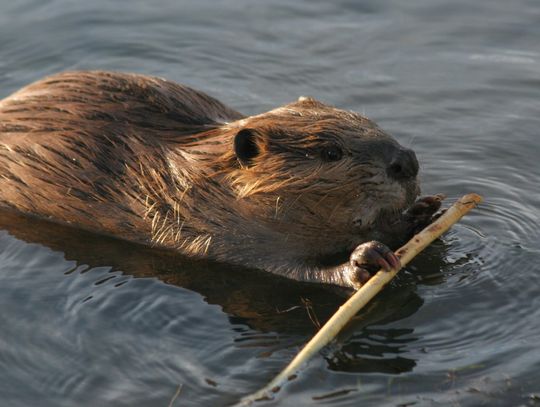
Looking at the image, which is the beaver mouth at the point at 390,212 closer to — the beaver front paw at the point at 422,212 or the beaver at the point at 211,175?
the beaver at the point at 211,175

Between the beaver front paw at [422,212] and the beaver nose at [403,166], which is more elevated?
the beaver nose at [403,166]

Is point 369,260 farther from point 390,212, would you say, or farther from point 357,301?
point 390,212

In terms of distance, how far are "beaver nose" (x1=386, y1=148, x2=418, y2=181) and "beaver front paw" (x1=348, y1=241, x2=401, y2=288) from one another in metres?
0.50

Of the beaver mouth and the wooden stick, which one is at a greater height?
the beaver mouth

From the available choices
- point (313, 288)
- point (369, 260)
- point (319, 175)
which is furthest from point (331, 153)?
point (313, 288)

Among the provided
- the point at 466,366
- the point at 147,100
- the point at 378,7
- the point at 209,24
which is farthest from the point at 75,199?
the point at 378,7

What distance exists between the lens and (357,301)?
6.44m

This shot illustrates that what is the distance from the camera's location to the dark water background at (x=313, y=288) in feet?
20.4

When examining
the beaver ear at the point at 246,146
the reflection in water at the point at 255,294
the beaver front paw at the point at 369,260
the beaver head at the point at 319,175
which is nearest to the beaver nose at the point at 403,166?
the beaver head at the point at 319,175

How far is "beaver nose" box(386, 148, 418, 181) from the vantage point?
6930mm

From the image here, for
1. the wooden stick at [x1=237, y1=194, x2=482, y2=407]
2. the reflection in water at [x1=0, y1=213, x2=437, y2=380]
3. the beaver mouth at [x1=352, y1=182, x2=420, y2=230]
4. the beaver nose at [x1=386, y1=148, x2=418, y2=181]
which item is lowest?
the reflection in water at [x1=0, y1=213, x2=437, y2=380]

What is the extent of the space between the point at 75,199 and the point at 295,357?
2.28 meters

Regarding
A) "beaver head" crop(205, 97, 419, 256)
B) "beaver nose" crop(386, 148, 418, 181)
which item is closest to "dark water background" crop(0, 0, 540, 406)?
"beaver head" crop(205, 97, 419, 256)

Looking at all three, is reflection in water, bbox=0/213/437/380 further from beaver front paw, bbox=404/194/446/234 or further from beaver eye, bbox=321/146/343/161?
beaver eye, bbox=321/146/343/161
